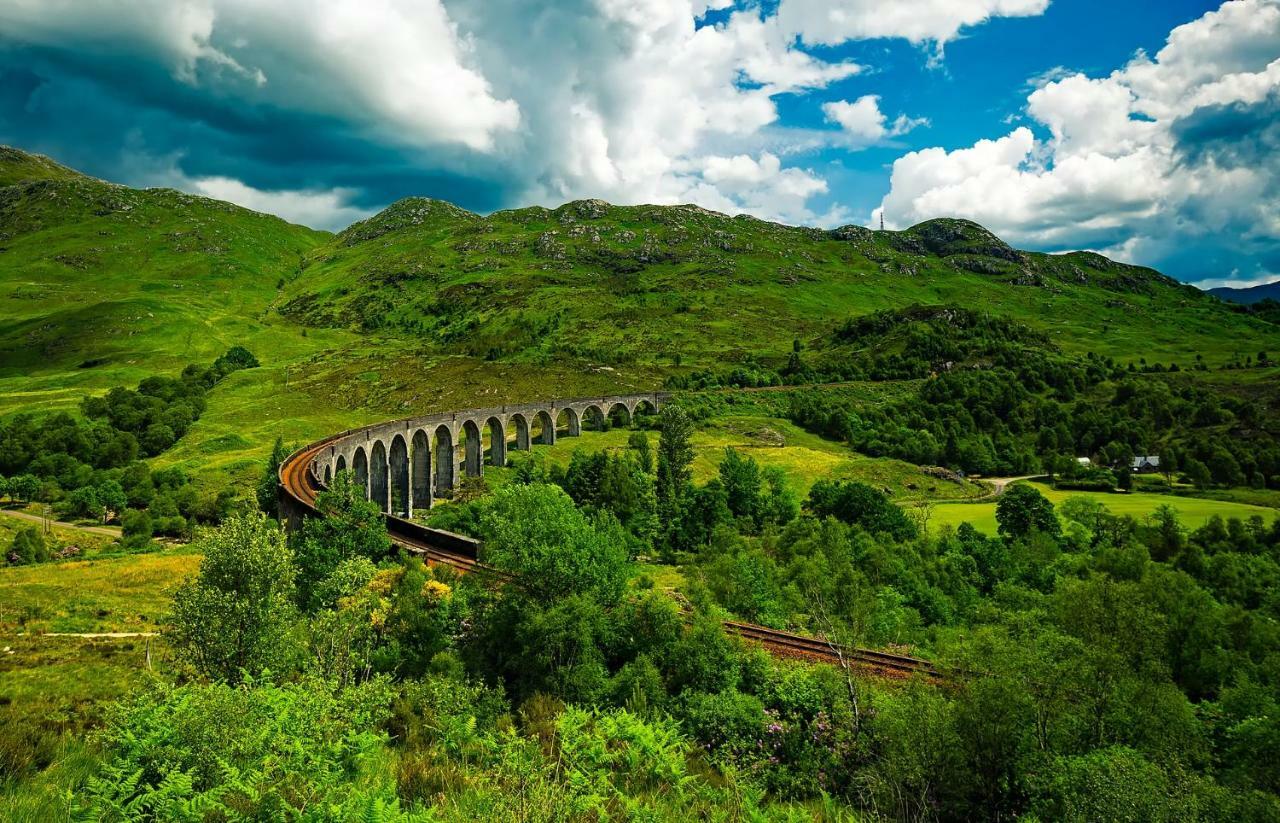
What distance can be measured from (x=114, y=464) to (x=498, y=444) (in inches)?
2324

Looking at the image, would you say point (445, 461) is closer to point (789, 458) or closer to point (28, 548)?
point (28, 548)

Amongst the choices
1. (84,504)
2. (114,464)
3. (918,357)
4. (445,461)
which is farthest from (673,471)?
(918,357)

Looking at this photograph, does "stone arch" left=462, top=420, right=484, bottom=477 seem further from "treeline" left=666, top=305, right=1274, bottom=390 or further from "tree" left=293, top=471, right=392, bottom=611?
"treeline" left=666, top=305, right=1274, bottom=390

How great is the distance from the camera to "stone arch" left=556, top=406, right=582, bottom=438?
106 meters

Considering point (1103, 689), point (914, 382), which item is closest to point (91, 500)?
point (1103, 689)

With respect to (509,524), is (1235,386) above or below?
above

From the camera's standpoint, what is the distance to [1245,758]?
19.1 meters

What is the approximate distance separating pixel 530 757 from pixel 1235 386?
182 m

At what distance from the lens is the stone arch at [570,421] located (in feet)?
349

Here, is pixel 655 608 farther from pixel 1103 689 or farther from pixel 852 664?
pixel 1103 689

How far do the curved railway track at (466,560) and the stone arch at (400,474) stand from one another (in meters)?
9.78

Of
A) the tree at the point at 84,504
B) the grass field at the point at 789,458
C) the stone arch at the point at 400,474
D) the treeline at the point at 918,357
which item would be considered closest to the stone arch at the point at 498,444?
the grass field at the point at 789,458

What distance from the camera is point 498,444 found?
9062 centimetres

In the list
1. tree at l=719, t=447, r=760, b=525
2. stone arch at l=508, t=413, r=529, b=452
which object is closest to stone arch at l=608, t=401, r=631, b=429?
stone arch at l=508, t=413, r=529, b=452
